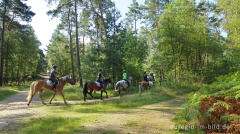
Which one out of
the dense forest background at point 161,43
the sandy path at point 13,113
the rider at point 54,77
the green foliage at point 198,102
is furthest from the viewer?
the dense forest background at point 161,43

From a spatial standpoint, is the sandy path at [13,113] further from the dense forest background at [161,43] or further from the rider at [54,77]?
the dense forest background at [161,43]

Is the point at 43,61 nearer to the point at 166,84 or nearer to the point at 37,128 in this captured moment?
the point at 166,84

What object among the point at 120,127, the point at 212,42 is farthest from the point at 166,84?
the point at 120,127

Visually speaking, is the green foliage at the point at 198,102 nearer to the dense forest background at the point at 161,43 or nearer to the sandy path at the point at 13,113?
the sandy path at the point at 13,113

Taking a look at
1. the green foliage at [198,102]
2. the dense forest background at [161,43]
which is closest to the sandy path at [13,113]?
the green foliage at [198,102]

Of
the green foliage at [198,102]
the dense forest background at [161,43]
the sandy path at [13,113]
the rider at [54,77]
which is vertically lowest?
the sandy path at [13,113]

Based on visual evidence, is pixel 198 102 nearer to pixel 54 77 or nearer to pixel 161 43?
pixel 54 77

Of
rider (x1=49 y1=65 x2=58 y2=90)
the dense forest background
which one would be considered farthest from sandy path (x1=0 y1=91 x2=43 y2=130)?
the dense forest background

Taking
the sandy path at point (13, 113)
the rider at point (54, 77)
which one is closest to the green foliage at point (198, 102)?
the sandy path at point (13, 113)

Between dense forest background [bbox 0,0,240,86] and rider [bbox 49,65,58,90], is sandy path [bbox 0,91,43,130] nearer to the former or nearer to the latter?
rider [bbox 49,65,58,90]

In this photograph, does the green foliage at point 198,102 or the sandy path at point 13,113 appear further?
the sandy path at point 13,113

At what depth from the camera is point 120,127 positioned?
5195mm

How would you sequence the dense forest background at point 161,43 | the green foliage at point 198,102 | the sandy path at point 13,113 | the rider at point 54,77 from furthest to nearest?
the dense forest background at point 161,43, the rider at point 54,77, the sandy path at point 13,113, the green foliage at point 198,102

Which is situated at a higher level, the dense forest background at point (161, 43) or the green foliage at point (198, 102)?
the dense forest background at point (161, 43)
